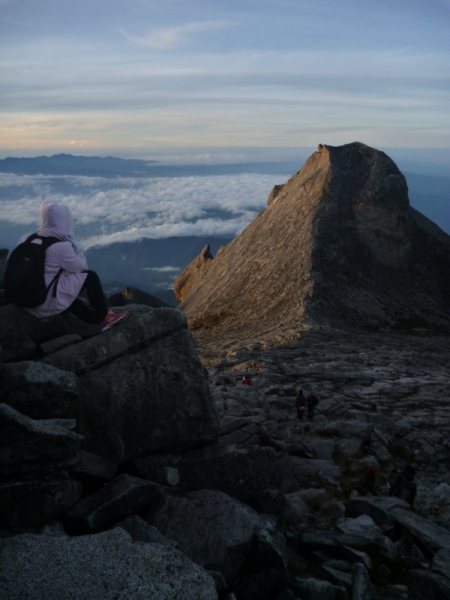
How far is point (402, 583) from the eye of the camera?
393 inches

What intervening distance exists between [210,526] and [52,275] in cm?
623

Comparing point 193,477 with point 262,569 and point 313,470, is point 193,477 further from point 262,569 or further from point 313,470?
point 313,470

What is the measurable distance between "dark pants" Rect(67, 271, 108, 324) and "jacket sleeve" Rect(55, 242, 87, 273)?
40cm

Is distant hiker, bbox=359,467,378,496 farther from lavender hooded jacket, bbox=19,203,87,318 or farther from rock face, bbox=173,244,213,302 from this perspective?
rock face, bbox=173,244,213,302

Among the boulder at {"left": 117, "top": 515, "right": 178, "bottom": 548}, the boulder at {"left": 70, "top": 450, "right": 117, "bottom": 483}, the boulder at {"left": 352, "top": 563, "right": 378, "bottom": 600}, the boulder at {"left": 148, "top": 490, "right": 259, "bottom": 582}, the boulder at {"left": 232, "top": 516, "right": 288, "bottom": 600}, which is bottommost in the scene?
the boulder at {"left": 352, "top": 563, "right": 378, "bottom": 600}

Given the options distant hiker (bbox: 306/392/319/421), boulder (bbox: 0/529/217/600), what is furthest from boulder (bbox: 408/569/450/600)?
distant hiker (bbox: 306/392/319/421)

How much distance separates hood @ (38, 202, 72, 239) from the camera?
12.6 m

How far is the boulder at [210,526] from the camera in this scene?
30.6 ft

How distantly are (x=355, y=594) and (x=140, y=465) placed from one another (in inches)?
178

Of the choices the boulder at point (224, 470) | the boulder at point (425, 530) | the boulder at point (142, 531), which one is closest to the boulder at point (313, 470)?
the boulder at point (425, 530)

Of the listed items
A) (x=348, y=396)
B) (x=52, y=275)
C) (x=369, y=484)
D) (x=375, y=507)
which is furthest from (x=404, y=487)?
(x=52, y=275)

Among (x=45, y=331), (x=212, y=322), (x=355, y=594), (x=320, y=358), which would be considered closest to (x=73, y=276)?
(x=45, y=331)

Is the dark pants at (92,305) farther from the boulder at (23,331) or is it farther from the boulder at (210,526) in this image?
the boulder at (210,526)

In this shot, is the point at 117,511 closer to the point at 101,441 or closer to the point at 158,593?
the point at 101,441
